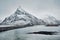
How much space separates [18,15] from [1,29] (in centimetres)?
3843

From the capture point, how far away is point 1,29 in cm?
1230

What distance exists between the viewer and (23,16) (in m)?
50.8

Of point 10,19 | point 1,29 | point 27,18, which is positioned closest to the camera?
point 1,29

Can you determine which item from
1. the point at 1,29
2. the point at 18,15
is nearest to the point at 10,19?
the point at 18,15

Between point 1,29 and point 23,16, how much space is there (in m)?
38.6

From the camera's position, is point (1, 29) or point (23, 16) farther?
point (23, 16)

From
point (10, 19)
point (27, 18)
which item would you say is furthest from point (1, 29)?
point (27, 18)

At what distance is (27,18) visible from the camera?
158 ft

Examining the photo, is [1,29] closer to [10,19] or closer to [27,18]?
[10,19]

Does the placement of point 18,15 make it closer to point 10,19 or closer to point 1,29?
point 10,19

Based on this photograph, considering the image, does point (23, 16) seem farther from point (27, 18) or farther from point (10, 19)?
point (10, 19)

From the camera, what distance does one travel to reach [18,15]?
5056 centimetres

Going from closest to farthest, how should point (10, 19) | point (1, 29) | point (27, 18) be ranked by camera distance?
1. point (1, 29)
2. point (10, 19)
3. point (27, 18)

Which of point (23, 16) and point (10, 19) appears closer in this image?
point (10, 19)
